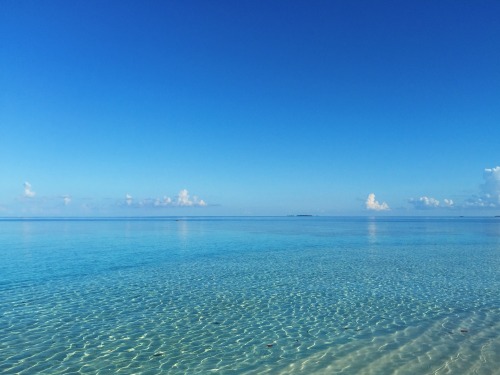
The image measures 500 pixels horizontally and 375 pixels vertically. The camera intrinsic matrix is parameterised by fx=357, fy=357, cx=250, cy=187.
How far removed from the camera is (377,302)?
1633 cm

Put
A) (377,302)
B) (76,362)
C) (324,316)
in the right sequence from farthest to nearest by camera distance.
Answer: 1. (377,302)
2. (324,316)
3. (76,362)

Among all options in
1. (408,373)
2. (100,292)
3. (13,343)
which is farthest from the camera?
(100,292)

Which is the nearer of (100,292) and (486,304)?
(486,304)

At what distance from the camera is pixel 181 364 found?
378 inches

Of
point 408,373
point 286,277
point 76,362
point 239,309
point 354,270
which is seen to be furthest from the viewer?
point 354,270

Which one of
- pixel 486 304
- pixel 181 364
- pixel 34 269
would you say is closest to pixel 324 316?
pixel 181 364

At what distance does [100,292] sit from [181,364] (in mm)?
10470

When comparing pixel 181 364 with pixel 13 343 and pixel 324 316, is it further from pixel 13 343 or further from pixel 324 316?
pixel 324 316

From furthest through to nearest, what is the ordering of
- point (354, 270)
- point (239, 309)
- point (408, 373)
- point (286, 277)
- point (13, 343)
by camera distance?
point (354, 270)
point (286, 277)
point (239, 309)
point (13, 343)
point (408, 373)

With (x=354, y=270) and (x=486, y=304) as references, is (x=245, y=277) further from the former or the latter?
(x=486, y=304)

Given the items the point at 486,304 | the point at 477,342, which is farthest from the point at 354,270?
the point at 477,342

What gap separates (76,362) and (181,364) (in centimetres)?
287

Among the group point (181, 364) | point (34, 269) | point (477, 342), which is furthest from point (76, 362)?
point (34, 269)

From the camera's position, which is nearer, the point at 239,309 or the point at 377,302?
the point at 239,309
